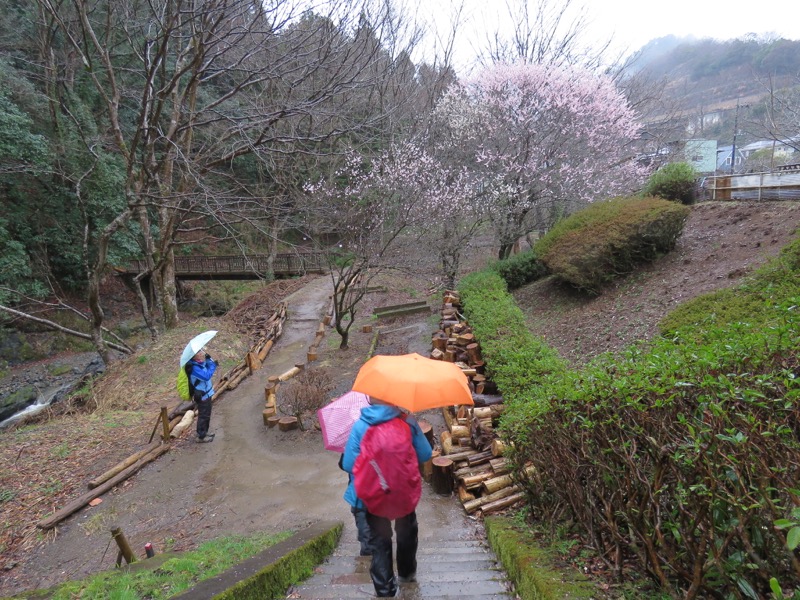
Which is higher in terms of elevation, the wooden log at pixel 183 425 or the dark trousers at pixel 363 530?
the dark trousers at pixel 363 530

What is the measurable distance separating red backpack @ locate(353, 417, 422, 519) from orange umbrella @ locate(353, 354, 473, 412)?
0.58ft

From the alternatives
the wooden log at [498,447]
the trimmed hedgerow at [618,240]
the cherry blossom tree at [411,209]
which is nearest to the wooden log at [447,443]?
the wooden log at [498,447]

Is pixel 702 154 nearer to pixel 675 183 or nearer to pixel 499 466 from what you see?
pixel 675 183

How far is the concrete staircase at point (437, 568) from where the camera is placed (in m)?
2.91

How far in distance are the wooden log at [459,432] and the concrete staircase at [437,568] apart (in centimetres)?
86

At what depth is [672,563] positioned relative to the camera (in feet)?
6.31

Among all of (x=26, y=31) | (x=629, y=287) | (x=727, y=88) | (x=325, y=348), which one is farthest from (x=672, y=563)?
(x=727, y=88)

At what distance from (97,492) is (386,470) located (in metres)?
4.79

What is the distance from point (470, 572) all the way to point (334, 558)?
1.26 meters

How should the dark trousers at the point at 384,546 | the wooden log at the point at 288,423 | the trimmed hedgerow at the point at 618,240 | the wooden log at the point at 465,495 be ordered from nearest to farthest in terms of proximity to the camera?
the dark trousers at the point at 384,546
the wooden log at the point at 465,495
the wooden log at the point at 288,423
the trimmed hedgerow at the point at 618,240

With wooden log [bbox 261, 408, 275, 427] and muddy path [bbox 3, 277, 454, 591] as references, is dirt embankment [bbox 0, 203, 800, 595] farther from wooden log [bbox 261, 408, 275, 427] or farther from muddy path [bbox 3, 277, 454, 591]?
wooden log [bbox 261, 408, 275, 427]

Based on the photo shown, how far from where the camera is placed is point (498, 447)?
15.4 feet

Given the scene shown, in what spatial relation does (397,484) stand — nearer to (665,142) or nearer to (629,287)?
(629,287)

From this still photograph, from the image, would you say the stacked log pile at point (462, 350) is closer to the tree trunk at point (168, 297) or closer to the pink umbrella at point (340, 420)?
the pink umbrella at point (340, 420)
